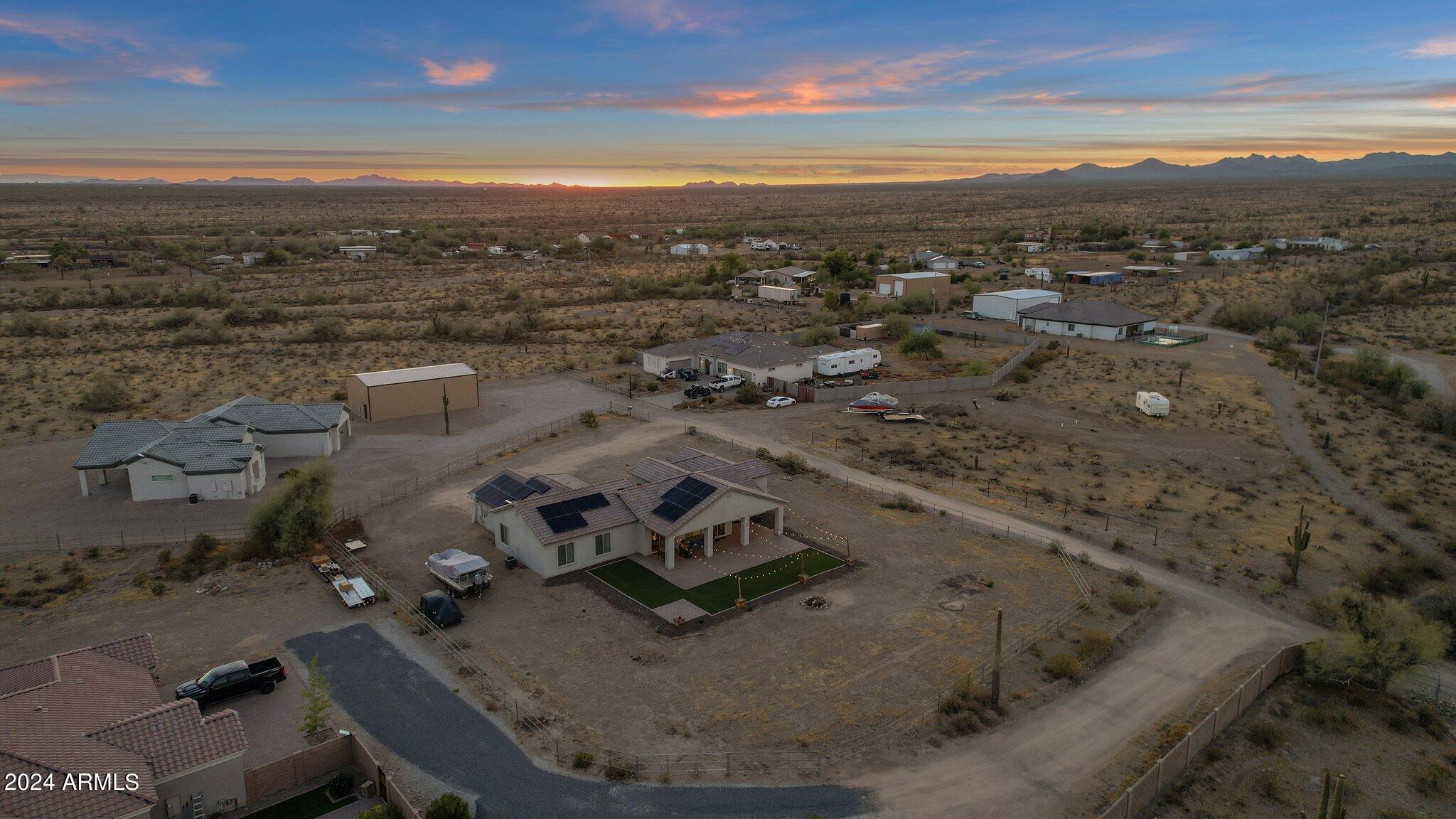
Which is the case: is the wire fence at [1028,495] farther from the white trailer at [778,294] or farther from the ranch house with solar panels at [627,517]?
the white trailer at [778,294]

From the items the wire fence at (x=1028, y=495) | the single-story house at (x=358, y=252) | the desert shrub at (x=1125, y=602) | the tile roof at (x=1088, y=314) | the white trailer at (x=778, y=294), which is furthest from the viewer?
the single-story house at (x=358, y=252)

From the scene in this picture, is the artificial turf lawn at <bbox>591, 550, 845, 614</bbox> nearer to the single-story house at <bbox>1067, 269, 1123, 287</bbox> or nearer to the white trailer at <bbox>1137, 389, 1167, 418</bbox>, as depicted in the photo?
the white trailer at <bbox>1137, 389, 1167, 418</bbox>

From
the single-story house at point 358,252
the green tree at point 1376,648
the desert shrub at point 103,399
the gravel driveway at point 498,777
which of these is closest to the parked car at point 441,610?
the gravel driveway at point 498,777

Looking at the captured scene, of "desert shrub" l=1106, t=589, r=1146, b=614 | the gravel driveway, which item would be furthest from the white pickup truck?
the gravel driveway

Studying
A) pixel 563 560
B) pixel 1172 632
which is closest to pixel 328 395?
pixel 563 560

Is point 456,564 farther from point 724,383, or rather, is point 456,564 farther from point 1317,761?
point 724,383

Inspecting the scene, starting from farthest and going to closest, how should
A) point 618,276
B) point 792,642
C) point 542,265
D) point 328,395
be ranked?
1. point 542,265
2. point 618,276
3. point 328,395
4. point 792,642

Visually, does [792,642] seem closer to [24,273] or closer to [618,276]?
[618,276]
